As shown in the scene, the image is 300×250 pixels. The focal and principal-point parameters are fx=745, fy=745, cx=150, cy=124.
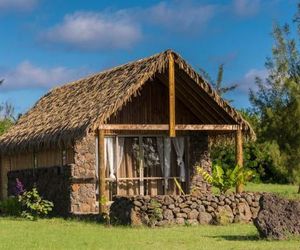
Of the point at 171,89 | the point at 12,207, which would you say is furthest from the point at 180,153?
the point at 12,207

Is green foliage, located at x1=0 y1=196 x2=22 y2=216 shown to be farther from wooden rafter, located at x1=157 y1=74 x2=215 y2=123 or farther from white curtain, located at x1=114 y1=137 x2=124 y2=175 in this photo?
wooden rafter, located at x1=157 y1=74 x2=215 y2=123

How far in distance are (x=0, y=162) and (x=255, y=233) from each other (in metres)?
13.7

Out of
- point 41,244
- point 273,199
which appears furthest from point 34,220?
point 273,199

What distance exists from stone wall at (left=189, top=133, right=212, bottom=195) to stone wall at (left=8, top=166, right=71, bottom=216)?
168 inches

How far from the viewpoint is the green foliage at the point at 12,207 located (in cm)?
2188

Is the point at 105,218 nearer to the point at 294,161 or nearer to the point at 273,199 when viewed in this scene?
the point at 273,199

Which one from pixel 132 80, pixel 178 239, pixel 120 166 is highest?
pixel 132 80

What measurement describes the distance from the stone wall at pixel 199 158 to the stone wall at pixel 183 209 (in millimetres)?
4411

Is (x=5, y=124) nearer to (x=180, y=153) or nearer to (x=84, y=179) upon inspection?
(x=180, y=153)

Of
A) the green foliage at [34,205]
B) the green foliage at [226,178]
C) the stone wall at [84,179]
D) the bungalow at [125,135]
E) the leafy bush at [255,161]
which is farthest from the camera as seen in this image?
the leafy bush at [255,161]

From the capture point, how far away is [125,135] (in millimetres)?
22188

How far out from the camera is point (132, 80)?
19484 millimetres

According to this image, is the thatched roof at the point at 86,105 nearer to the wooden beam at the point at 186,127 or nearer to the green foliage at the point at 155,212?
the wooden beam at the point at 186,127

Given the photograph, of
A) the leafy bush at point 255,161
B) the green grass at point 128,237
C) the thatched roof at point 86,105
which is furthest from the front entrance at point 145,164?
the leafy bush at point 255,161
